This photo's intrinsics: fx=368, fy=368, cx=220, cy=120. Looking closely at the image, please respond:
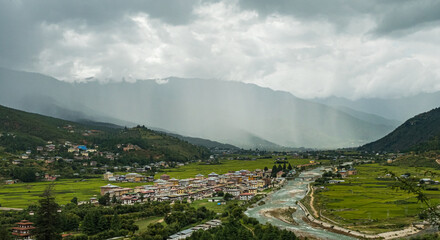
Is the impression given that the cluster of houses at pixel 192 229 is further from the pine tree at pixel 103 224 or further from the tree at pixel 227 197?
the tree at pixel 227 197

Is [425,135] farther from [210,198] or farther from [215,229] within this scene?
→ [215,229]

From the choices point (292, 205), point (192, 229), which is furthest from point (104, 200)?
point (292, 205)

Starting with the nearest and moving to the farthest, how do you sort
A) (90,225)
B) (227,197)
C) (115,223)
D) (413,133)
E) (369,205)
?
(90,225)
(115,223)
(369,205)
(227,197)
(413,133)

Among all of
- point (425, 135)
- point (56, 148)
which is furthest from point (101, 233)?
point (425, 135)

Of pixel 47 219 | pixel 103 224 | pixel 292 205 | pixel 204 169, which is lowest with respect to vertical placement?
pixel 103 224

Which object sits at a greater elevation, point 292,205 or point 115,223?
point 292,205

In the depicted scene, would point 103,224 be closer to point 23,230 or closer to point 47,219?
point 23,230
